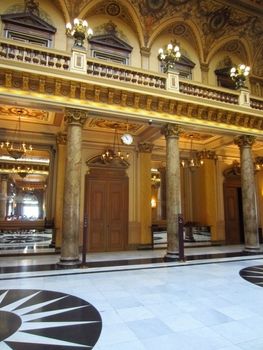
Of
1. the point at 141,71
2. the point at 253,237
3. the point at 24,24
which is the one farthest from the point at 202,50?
the point at 253,237

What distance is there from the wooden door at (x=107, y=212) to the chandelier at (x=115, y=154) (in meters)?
0.59

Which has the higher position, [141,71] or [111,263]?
[141,71]

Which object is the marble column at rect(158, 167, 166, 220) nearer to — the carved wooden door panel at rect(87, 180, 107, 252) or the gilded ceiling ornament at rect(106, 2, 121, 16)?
the carved wooden door panel at rect(87, 180, 107, 252)

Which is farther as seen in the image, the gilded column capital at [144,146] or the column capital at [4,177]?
the column capital at [4,177]

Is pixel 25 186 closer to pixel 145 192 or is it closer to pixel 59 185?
pixel 59 185

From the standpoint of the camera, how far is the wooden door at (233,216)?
12758mm

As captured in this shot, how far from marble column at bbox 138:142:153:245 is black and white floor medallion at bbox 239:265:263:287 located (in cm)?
455

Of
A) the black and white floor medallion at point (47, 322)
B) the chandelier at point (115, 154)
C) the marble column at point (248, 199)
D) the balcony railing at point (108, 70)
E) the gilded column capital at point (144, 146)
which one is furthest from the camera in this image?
the gilded column capital at point (144, 146)

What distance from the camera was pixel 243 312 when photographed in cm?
363

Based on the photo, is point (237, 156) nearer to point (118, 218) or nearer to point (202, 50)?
point (202, 50)

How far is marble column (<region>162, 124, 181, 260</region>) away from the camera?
7992 mm

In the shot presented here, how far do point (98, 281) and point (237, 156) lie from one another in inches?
409

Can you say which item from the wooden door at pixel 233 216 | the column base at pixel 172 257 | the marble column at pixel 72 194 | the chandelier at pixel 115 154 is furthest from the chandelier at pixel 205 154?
the marble column at pixel 72 194

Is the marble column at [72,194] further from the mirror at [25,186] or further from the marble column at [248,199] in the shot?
the marble column at [248,199]
